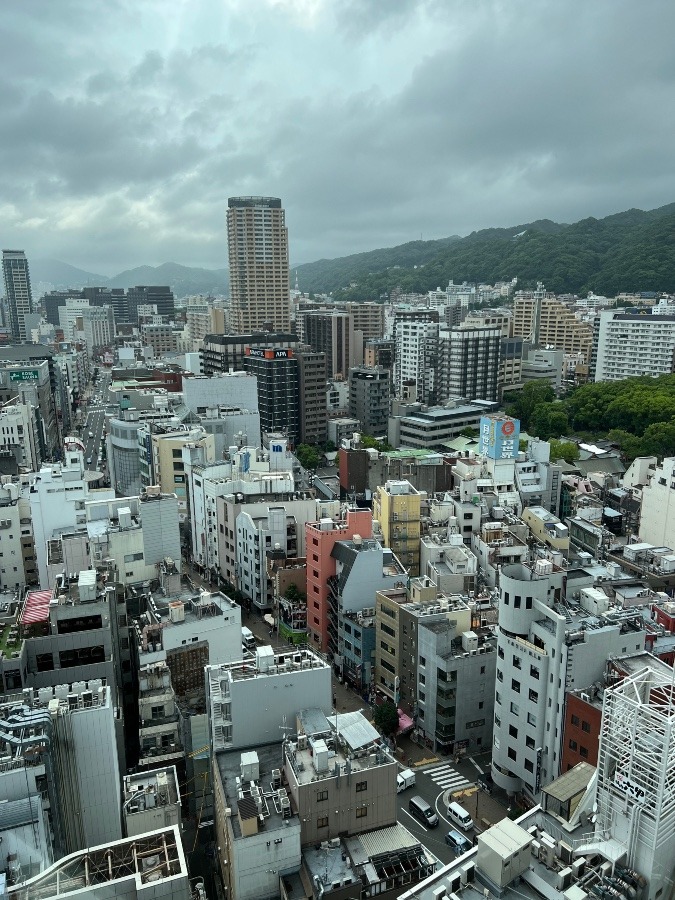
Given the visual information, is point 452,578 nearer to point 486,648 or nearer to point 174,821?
point 486,648

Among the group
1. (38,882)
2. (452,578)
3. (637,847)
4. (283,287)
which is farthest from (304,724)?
(283,287)

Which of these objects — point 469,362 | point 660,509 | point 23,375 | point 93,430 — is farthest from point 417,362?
point 660,509

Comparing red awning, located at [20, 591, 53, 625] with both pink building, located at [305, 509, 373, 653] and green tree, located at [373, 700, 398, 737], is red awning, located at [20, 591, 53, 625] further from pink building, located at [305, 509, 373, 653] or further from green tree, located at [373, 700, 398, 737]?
green tree, located at [373, 700, 398, 737]

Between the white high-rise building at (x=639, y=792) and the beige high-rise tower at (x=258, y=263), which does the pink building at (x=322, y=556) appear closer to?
the white high-rise building at (x=639, y=792)

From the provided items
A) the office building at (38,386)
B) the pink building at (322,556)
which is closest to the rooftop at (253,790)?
the pink building at (322,556)

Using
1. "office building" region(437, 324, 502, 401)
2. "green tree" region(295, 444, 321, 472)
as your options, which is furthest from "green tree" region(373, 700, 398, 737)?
"office building" region(437, 324, 502, 401)

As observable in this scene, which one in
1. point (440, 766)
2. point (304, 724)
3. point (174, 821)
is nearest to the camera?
point (174, 821)

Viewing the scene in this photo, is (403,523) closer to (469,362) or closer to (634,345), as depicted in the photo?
(469,362)
